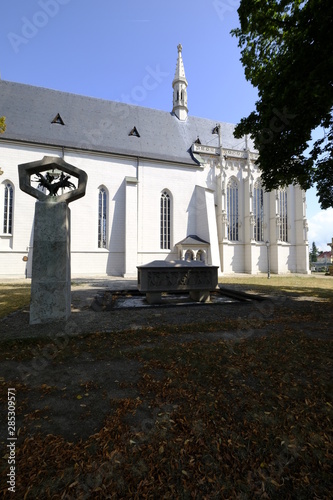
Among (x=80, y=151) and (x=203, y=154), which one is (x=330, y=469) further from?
(x=203, y=154)

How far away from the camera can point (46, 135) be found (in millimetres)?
21156

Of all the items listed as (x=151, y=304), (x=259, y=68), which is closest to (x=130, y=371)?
(x=151, y=304)

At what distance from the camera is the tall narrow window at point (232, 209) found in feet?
87.0

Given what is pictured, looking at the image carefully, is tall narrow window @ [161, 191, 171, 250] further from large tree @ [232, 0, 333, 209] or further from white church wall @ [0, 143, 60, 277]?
large tree @ [232, 0, 333, 209]

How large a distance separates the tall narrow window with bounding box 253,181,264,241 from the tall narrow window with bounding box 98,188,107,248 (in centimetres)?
1739

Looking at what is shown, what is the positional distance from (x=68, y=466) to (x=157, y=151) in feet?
86.7

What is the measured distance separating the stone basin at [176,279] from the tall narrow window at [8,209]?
17286 mm

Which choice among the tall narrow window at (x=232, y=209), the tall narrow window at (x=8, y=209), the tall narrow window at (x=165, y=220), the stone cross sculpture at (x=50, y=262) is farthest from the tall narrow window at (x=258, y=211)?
the stone cross sculpture at (x=50, y=262)

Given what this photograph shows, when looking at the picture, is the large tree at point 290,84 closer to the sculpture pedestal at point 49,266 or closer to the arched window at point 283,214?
the sculpture pedestal at point 49,266

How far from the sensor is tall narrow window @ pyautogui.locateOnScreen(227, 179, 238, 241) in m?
26.5

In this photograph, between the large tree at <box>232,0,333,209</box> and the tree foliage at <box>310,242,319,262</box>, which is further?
the tree foliage at <box>310,242,319,262</box>

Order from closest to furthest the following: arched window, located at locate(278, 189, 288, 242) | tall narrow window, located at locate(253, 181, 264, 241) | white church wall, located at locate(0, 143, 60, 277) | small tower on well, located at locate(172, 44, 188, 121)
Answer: white church wall, located at locate(0, 143, 60, 277) < tall narrow window, located at locate(253, 181, 264, 241) < arched window, located at locate(278, 189, 288, 242) < small tower on well, located at locate(172, 44, 188, 121)

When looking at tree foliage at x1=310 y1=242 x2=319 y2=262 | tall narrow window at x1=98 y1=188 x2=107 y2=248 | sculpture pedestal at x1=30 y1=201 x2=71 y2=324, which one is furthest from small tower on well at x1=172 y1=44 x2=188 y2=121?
tree foliage at x1=310 y1=242 x2=319 y2=262

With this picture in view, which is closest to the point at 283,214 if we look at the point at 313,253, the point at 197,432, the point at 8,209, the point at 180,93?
the point at 180,93
